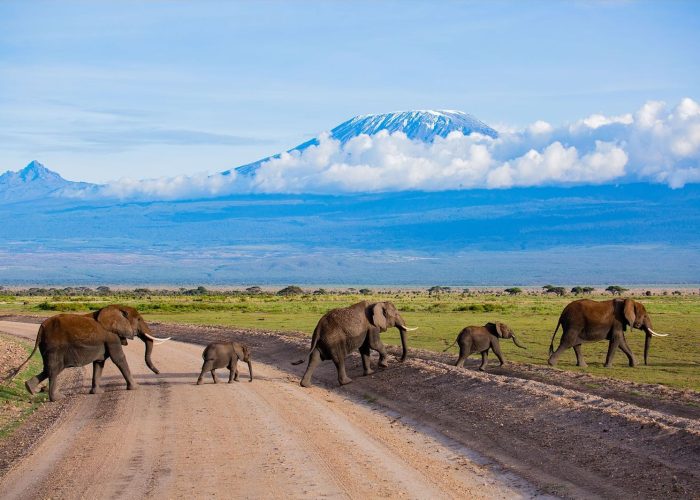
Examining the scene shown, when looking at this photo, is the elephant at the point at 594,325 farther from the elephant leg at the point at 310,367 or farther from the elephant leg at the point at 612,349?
the elephant leg at the point at 310,367

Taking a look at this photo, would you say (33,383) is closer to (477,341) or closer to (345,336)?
(345,336)

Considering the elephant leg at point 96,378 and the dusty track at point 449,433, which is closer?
the dusty track at point 449,433

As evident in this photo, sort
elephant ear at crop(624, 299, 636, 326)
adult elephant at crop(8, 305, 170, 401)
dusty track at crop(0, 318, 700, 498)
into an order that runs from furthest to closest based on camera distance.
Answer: elephant ear at crop(624, 299, 636, 326), adult elephant at crop(8, 305, 170, 401), dusty track at crop(0, 318, 700, 498)

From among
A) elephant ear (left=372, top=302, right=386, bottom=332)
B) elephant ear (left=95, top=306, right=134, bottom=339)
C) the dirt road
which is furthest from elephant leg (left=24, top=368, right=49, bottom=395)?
elephant ear (left=372, top=302, right=386, bottom=332)

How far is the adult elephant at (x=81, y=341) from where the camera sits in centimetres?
2333

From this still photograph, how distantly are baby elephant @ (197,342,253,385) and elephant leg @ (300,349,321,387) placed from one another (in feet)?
5.13

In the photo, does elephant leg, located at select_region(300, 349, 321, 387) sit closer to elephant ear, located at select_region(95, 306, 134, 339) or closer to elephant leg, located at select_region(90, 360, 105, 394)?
elephant ear, located at select_region(95, 306, 134, 339)

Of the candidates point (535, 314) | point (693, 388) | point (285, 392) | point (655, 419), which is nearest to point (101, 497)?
point (655, 419)

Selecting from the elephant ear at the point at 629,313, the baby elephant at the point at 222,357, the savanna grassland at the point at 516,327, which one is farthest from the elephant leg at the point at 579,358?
the baby elephant at the point at 222,357

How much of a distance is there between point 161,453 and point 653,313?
4505 cm

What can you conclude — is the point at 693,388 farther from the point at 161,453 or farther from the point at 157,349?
the point at 157,349

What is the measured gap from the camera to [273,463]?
51.8 ft

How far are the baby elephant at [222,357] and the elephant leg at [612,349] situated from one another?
9.32 metres

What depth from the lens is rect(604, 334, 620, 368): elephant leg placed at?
28562mm
